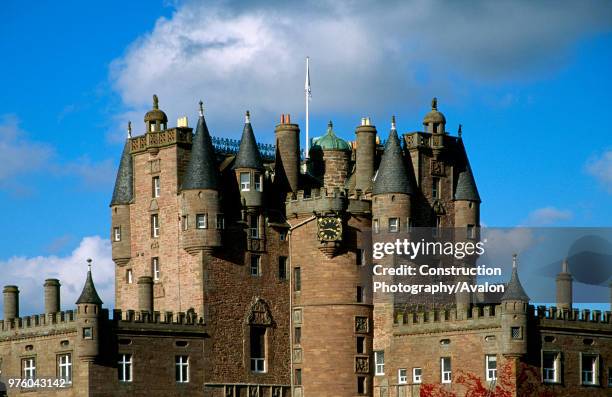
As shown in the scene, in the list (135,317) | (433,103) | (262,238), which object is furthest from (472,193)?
(135,317)

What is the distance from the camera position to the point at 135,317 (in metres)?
104

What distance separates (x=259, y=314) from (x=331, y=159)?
12.3 m

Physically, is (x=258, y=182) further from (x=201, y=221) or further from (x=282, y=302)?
(x=282, y=302)

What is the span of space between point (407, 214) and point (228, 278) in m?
11.7

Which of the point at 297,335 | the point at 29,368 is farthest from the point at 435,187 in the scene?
the point at 29,368

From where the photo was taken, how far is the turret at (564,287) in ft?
351

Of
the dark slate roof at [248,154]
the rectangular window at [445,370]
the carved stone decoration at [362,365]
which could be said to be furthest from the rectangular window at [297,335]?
A: the dark slate roof at [248,154]

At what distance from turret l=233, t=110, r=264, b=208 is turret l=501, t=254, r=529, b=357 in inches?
666

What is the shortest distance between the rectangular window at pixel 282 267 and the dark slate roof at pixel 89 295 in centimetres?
1371

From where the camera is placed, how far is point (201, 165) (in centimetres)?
10662

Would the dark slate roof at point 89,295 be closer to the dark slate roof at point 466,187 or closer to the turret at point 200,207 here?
the turret at point 200,207

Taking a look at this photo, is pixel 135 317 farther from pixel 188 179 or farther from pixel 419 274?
pixel 419 274

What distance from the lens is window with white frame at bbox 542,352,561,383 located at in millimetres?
103062

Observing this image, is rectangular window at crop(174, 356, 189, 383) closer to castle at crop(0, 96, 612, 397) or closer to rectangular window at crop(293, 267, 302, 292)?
castle at crop(0, 96, 612, 397)
